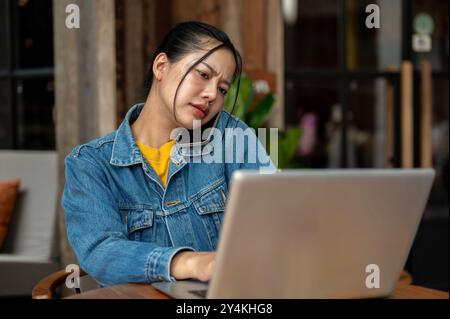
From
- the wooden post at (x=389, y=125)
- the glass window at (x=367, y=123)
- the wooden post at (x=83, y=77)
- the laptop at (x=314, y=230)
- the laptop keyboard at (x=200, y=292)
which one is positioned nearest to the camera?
the laptop at (x=314, y=230)

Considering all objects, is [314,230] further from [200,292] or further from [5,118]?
[5,118]

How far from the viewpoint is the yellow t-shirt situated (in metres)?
1.65

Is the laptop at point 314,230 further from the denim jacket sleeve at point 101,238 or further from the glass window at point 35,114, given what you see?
the glass window at point 35,114

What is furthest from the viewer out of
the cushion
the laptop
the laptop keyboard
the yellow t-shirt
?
the cushion

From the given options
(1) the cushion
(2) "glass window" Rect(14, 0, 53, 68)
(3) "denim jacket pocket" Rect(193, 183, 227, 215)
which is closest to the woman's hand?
(3) "denim jacket pocket" Rect(193, 183, 227, 215)

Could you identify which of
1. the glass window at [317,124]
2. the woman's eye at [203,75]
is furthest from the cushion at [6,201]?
the woman's eye at [203,75]

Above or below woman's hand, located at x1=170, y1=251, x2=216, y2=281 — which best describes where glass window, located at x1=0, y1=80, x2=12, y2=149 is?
above

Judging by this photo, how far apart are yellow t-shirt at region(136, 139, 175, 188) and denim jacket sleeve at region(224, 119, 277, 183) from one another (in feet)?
0.46

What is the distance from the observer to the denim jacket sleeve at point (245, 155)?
170 cm

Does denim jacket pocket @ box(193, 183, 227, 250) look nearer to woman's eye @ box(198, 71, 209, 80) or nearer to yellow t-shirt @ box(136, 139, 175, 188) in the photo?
yellow t-shirt @ box(136, 139, 175, 188)

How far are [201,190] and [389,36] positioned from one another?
3.35 meters

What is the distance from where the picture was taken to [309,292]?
1.10 meters

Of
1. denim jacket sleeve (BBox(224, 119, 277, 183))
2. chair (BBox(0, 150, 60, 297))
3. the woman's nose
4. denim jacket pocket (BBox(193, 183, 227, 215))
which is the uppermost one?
the woman's nose
